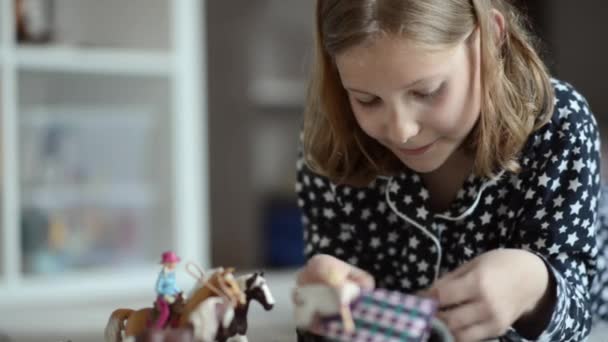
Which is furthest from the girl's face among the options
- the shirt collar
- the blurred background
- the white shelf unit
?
the white shelf unit

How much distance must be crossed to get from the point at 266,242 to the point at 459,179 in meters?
1.87

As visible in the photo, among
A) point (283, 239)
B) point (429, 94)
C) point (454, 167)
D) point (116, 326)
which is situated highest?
point (429, 94)

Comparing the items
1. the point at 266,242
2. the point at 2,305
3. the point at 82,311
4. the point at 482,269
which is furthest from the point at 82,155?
the point at 482,269

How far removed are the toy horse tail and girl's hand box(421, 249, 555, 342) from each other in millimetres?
281

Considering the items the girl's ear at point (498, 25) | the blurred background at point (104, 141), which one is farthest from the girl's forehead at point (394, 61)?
the blurred background at point (104, 141)

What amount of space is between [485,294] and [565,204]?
10.0 inches

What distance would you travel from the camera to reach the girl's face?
726 mm

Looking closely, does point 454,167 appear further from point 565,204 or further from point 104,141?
point 104,141

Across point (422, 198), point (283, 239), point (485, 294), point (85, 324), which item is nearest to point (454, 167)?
point (422, 198)

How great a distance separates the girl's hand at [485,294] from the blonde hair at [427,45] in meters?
0.20

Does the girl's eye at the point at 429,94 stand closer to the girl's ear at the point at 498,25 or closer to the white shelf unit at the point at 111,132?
the girl's ear at the point at 498,25

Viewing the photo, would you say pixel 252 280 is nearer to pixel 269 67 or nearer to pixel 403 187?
pixel 403 187

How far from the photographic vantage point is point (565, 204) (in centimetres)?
86

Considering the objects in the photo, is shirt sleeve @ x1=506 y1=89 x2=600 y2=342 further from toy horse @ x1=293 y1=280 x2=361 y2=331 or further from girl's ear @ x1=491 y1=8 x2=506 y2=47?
toy horse @ x1=293 y1=280 x2=361 y2=331
